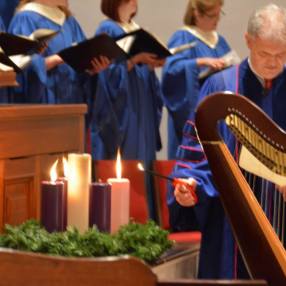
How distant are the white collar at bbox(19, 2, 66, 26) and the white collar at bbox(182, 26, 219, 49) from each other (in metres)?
1.52

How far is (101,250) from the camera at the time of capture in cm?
236

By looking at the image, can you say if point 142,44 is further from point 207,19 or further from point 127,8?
point 207,19

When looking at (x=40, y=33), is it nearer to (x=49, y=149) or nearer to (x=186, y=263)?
(x=49, y=149)

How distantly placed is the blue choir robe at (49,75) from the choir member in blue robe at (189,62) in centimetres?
106

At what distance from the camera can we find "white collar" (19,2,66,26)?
18.6 feet

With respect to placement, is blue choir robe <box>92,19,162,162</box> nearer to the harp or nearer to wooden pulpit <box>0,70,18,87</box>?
wooden pulpit <box>0,70,18,87</box>

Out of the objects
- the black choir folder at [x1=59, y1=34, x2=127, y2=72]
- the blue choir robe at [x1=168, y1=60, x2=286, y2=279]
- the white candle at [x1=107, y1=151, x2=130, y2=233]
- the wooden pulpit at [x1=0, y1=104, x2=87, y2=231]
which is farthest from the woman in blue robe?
the white candle at [x1=107, y1=151, x2=130, y2=233]

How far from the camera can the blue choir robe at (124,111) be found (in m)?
6.08

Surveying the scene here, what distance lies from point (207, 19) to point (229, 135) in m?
3.80

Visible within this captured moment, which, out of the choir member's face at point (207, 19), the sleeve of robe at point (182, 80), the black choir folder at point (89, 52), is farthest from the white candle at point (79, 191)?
the choir member's face at point (207, 19)

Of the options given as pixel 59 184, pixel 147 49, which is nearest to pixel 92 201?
pixel 59 184

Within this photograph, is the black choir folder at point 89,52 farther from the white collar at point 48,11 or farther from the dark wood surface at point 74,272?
the dark wood surface at point 74,272

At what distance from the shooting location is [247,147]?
2.58 m

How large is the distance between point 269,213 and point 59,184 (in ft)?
3.24
